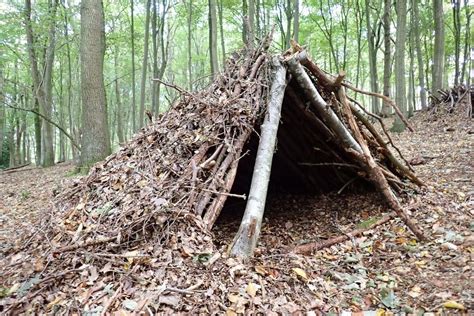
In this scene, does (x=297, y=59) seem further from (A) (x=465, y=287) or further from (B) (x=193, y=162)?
(A) (x=465, y=287)

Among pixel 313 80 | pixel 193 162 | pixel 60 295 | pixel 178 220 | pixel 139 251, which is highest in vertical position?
pixel 313 80

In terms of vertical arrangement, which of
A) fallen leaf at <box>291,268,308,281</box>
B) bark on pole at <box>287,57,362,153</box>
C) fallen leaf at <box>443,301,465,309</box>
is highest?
bark on pole at <box>287,57,362,153</box>

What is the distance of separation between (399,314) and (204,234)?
1.56 m

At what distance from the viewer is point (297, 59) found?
4012 millimetres

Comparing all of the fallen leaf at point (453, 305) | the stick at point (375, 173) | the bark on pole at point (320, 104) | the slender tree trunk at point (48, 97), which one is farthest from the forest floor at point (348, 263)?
the slender tree trunk at point (48, 97)

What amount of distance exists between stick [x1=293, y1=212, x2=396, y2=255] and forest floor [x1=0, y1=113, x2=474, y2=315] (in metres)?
0.05

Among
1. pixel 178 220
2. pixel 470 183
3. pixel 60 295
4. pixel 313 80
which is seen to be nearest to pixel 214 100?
pixel 313 80

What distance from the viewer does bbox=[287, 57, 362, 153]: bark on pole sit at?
3953 millimetres

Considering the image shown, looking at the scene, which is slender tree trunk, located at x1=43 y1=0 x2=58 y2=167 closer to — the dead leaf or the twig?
the twig

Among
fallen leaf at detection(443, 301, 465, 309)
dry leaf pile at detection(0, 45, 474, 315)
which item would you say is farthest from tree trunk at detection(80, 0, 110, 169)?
fallen leaf at detection(443, 301, 465, 309)

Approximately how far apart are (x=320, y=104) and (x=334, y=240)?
1.51 m

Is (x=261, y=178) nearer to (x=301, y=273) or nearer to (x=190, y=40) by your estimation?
(x=301, y=273)

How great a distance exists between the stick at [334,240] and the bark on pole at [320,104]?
32.1 inches

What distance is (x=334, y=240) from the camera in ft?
11.9
